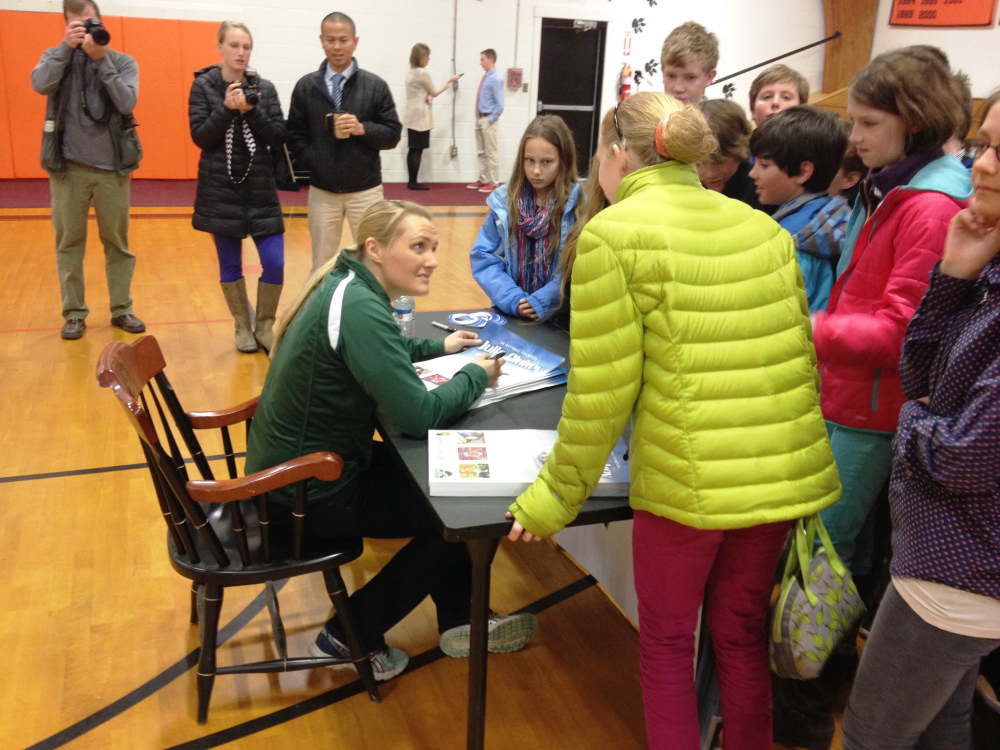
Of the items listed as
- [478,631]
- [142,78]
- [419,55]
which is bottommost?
[478,631]

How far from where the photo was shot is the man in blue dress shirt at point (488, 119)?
32.3ft

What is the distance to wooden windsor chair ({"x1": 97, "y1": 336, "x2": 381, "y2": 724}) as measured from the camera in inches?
69.6

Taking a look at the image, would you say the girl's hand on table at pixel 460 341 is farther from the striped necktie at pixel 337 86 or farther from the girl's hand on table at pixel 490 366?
the striped necktie at pixel 337 86

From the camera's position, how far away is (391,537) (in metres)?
2.03

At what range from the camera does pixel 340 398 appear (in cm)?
193

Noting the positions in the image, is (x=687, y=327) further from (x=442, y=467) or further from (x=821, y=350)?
(x=442, y=467)

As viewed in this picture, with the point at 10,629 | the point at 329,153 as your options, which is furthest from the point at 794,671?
the point at 329,153

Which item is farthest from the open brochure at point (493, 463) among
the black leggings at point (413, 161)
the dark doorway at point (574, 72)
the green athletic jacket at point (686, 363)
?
the dark doorway at point (574, 72)

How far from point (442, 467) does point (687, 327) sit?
552 millimetres

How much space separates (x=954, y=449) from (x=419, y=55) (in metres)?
8.98

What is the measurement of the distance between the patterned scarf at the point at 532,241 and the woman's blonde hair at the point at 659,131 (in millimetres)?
1090

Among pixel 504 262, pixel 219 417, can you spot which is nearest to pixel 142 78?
pixel 504 262

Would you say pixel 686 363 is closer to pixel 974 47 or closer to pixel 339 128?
pixel 339 128

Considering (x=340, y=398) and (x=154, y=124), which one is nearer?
(x=340, y=398)
